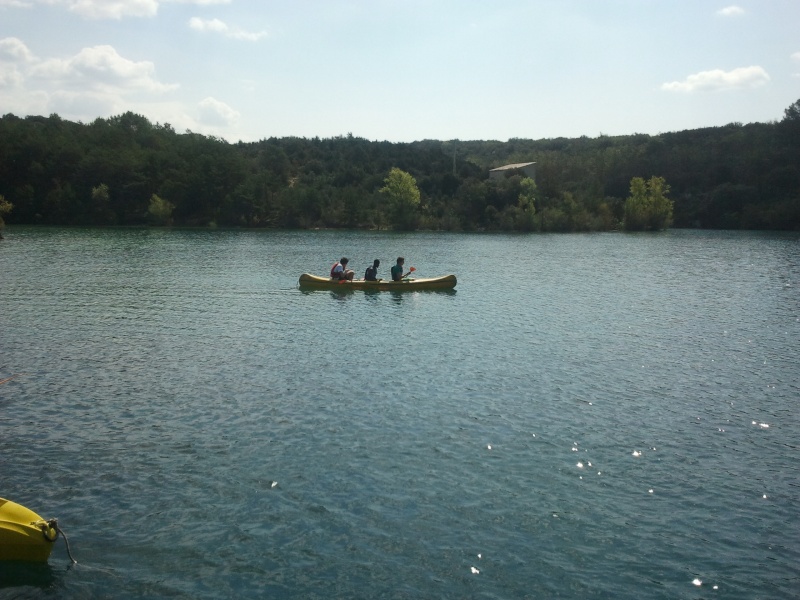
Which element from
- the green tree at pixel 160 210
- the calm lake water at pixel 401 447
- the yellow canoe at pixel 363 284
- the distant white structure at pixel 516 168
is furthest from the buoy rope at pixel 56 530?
the distant white structure at pixel 516 168

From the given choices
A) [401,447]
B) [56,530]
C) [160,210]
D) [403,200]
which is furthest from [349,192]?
[56,530]

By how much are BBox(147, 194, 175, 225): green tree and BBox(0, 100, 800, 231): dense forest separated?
166 mm

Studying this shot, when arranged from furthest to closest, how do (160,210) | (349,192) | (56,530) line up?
(349,192), (160,210), (56,530)

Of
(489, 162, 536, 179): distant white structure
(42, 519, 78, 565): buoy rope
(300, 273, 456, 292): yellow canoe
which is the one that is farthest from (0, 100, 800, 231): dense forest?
(42, 519, 78, 565): buoy rope

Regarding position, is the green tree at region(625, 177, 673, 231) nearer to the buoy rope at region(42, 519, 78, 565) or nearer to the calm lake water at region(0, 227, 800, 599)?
the calm lake water at region(0, 227, 800, 599)

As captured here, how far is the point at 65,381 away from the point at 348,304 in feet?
49.3

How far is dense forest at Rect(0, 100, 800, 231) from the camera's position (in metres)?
90.8

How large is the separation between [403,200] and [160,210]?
31.5 metres

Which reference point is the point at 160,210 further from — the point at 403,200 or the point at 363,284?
the point at 363,284

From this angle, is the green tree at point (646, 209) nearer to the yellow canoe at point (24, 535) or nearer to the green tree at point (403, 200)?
the green tree at point (403, 200)

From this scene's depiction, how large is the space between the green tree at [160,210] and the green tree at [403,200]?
28640mm

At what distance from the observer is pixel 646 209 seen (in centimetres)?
9256

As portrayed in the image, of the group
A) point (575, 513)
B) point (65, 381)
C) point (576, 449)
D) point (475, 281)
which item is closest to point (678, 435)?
point (576, 449)

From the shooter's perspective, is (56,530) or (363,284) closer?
(56,530)
